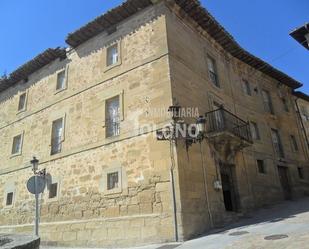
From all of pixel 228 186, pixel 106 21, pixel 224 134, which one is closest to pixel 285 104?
pixel 228 186

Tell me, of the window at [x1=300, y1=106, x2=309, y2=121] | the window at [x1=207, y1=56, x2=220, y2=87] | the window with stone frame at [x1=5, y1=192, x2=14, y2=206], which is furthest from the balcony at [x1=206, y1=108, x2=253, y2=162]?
the window at [x1=300, y1=106, x2=309, y2=121]

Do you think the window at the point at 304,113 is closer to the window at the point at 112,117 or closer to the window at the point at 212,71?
the window at the point at 212,71

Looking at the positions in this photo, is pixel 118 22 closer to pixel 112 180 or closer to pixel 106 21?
pixel 106 21

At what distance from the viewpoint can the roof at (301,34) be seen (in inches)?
439

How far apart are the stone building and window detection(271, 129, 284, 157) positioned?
7 cm

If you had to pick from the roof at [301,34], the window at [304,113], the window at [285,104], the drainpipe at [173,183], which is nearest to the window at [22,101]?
the drainpipe at [173,183]

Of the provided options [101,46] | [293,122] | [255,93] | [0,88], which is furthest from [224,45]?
[0,88]

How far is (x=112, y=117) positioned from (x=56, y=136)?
3.37m

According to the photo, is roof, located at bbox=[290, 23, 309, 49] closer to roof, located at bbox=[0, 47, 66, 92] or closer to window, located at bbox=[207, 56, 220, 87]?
window, located at bbox=[207, 56, 220, 87]

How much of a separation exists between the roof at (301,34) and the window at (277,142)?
6.43 metres

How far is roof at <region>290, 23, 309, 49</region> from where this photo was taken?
36.6 ft

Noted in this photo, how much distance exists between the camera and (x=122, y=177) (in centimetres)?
1062

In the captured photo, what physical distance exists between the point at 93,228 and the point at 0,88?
11.9 m

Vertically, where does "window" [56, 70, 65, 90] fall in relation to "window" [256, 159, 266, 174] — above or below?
above
